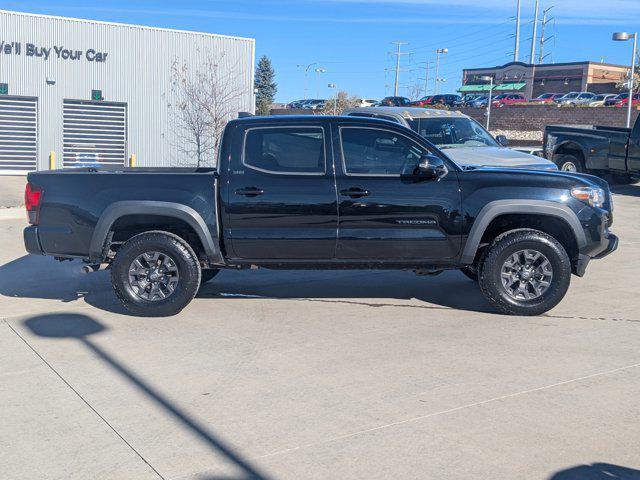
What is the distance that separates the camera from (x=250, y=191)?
716 cm

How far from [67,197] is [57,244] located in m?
0.47

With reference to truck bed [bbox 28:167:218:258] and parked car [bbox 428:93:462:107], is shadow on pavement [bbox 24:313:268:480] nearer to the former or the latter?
truck bed [bbox 28:167:218:258]

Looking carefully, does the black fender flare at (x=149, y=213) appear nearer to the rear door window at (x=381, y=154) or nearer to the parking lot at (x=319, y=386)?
the parking lot at (x=319, y=386)

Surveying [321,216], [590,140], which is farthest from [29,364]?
[590,140]

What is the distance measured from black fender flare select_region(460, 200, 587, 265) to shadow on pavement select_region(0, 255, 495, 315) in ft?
2.88

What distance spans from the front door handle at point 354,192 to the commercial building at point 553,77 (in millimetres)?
67370

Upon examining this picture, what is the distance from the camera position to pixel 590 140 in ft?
61.8

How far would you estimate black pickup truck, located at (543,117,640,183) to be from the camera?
18125mm

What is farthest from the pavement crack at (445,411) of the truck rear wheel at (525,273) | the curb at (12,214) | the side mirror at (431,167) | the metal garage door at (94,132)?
the metal garage door at (94,132)

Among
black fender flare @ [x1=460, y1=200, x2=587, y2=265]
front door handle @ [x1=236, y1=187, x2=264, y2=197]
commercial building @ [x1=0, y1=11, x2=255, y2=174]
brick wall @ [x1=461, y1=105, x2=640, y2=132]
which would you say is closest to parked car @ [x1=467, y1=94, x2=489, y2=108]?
brick wall @ [x1=461, y1=105, x2=640, y2=132]

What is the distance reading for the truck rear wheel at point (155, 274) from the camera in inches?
283

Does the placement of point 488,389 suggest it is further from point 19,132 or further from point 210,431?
point 19,132

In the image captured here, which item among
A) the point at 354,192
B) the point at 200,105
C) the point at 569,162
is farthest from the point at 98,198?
the point at 200,105

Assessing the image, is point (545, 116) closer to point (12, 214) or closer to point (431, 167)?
point (12, 214)
